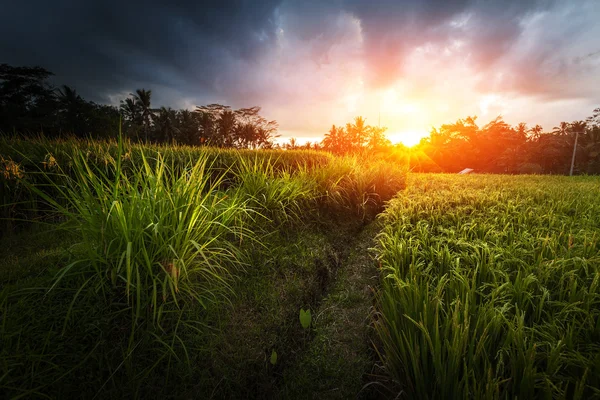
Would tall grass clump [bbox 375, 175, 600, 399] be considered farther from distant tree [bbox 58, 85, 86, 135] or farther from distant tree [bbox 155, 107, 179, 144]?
distant tree [bbox 155, 107, 179, 144]

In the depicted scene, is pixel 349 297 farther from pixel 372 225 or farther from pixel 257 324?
pixel 372 225

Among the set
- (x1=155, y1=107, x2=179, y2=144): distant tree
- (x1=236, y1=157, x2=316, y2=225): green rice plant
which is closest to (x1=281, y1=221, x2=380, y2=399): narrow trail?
(x1=236, y1=157, x2=316, y2=225): green rice plant

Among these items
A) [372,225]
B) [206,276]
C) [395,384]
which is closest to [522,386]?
[395,384]

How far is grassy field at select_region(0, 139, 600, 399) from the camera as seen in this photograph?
46.6 inches

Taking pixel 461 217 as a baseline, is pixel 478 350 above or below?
below

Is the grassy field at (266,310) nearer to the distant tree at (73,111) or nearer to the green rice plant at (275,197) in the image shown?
the green rice plant at (275,197)

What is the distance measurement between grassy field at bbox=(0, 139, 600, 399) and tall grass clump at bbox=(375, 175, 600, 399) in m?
0.01

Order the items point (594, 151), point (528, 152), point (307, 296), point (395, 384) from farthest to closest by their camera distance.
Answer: point (528, 152) → point (594, 151) → point (307, 296) → point (395, 384)

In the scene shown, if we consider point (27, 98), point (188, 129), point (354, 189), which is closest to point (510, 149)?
point (354, 189)

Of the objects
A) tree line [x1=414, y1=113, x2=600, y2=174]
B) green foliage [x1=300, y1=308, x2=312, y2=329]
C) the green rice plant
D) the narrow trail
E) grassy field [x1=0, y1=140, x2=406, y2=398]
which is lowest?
the narrow trail

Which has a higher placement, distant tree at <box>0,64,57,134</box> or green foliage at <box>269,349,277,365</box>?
distant tree at <box>0,64,57,134</box>

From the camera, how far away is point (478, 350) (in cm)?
114

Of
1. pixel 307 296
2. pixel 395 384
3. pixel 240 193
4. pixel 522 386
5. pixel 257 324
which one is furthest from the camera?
pixel 240 193

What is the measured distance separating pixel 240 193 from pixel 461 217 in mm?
2625
